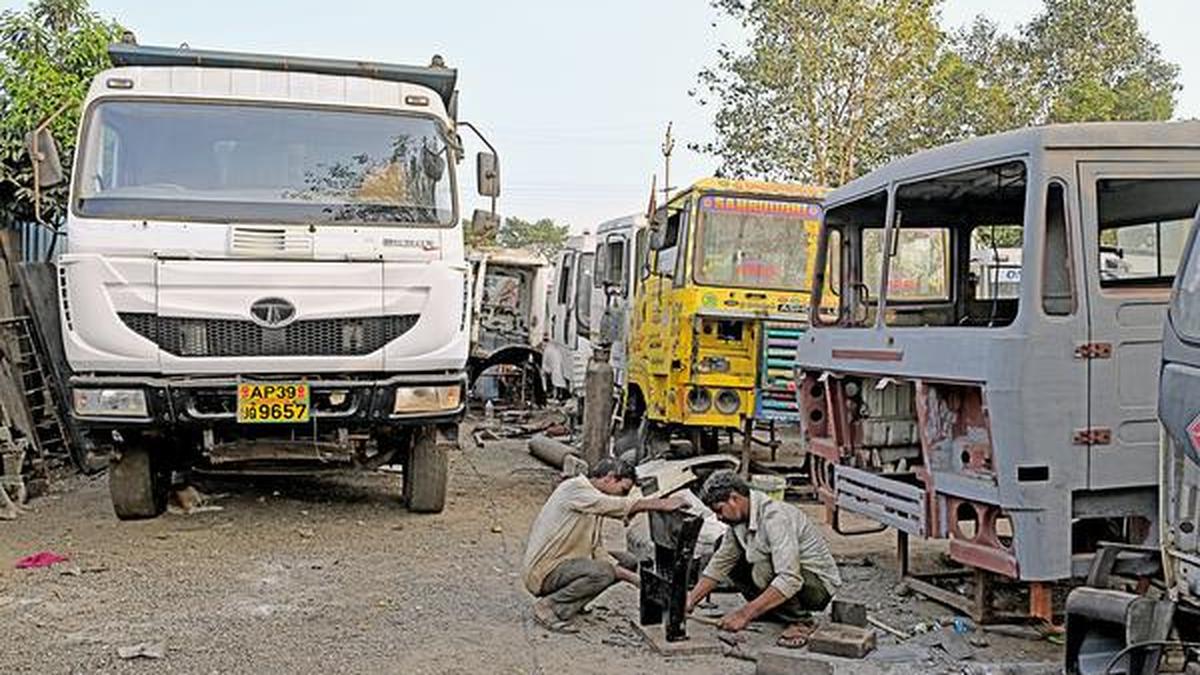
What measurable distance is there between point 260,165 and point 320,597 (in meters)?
3.06

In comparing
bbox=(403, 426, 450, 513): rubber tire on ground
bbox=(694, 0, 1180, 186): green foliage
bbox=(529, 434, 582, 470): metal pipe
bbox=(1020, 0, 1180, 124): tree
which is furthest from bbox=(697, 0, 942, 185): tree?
bbox=(403, 426, 450, 513): rubber tire on ground

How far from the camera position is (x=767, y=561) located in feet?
19.1

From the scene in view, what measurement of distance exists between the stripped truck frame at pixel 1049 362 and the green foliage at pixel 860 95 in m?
14.6

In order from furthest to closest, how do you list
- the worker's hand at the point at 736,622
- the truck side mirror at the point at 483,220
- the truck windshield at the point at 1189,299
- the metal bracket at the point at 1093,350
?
the truck side mirror at the point at 483,220, the worker's hand at the point at 736,622, the metal bracket at the point at 1093,350, the truck windshield at the point at 1189,299

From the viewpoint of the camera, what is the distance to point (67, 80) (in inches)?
462

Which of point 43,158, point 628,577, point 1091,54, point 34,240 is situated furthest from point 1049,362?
point 1091,54

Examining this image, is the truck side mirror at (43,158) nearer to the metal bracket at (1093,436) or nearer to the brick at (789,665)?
the brick at (789,665)

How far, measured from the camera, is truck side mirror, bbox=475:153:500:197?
29.2 ft

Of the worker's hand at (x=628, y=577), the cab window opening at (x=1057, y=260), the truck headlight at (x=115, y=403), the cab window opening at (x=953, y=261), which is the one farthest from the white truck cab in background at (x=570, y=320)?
the cab window opening at (x=1057, y=260)

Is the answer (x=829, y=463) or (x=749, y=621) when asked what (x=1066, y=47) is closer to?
(x=829, y=463)

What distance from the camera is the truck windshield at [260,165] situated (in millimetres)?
7684

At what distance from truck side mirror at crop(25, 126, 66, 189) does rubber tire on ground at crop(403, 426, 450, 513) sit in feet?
9.52

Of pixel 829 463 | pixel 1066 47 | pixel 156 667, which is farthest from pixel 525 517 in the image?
pixel 1066 47

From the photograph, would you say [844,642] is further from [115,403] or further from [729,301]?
[729,301]
